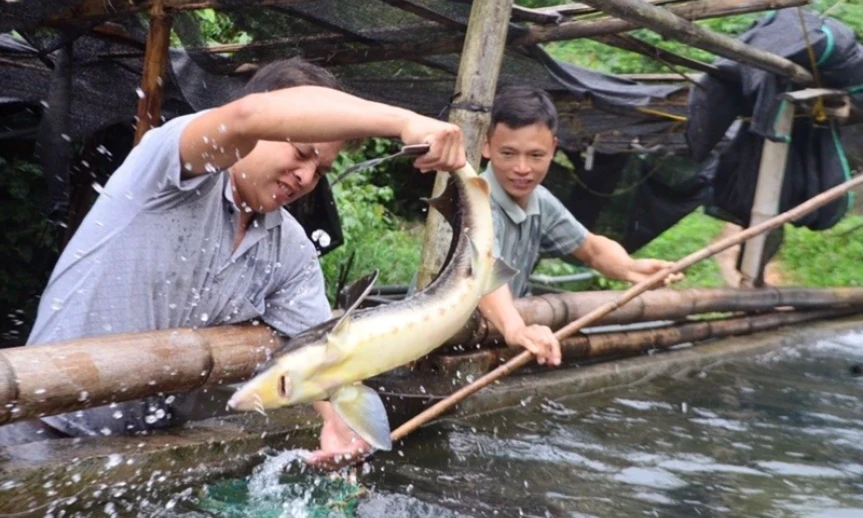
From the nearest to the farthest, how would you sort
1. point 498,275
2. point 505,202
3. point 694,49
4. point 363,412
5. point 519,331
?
point 363,412, point 498,275, point 519,331, point 505,202, point 694,49

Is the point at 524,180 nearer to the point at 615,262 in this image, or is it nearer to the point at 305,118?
the point at 615,262

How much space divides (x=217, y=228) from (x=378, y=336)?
1096 millimetres

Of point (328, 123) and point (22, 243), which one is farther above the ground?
point (328, 123)

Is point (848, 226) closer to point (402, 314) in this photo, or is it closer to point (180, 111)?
point (180, 111)

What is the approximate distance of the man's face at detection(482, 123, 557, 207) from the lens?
206 inches

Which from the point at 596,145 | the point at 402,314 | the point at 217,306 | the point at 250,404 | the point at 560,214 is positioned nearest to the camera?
the point at 250,404

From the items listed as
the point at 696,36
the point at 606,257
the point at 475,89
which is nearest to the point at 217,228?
the point at 475,89

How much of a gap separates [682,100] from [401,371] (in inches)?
199

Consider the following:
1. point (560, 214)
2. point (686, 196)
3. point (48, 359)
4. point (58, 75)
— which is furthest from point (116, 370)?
point (686, 196)

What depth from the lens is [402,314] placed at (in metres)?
2.62

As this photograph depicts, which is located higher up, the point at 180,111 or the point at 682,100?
the point at 682,100

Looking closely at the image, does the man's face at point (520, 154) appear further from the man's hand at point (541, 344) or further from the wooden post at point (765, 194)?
the wooden post at point (765, 194)

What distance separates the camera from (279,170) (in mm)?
3191

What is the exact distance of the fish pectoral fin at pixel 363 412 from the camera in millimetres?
2592
